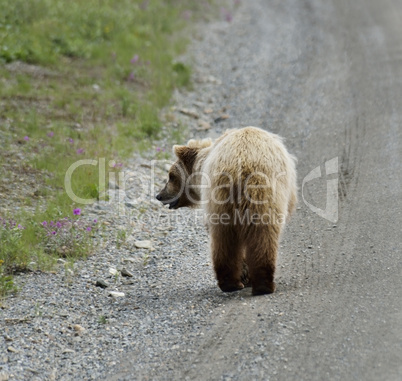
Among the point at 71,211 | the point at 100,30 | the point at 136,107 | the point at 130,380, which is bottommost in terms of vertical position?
the point at 130,380

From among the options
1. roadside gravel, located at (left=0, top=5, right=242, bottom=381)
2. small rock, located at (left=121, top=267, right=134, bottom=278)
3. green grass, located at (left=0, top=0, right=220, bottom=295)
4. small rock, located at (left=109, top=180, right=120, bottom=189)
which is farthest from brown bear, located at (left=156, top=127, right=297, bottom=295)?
small rock, located at (left=109, top=180, right=120, bottom=189)

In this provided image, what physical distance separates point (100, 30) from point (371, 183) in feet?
28.0

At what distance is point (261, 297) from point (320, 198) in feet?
10.7

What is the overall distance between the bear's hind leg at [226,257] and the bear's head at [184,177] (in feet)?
4.19

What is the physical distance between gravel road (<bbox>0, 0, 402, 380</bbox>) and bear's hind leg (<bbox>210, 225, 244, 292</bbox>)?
16cm

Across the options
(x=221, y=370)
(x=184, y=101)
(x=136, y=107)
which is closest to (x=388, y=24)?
(x=184, y=101)

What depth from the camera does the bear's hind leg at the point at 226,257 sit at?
616 cm

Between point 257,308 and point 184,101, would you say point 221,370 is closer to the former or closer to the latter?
point 257,308

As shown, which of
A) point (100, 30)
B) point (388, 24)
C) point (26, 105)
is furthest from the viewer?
point (388, 24)

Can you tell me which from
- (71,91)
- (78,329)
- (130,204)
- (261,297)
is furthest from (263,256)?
(71,91)

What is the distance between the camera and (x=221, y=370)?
4.95 meters

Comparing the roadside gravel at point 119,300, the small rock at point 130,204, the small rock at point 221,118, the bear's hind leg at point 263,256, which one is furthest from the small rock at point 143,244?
the small rock at point 221,118

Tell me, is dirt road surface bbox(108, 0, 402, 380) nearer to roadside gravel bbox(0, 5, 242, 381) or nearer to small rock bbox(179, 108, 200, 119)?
Answer: roadside gravel bbox(0, 5, 242, 381)

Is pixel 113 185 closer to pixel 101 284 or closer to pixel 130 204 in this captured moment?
pixel 130 204
